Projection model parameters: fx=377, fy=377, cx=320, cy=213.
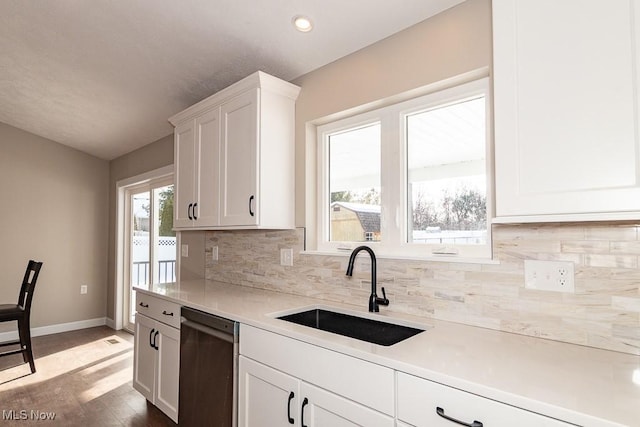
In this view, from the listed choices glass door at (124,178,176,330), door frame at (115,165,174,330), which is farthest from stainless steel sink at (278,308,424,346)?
door frame at (115,165,174,330)

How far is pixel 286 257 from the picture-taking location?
254 cm

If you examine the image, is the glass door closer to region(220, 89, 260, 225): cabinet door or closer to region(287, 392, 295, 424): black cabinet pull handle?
region(220, 89, 260, 225): cabinet door

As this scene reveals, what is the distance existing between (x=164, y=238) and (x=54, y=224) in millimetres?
1792

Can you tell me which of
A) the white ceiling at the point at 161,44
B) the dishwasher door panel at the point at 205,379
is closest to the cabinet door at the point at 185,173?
the white ceiling at the point at 161,44

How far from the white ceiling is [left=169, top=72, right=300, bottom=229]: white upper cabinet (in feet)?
0.75

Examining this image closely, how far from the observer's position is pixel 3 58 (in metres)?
2.98

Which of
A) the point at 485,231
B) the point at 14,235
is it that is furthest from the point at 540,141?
the point at 14,235

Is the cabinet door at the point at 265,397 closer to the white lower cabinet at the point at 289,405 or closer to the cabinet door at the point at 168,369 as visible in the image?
the white lower cabinet at the point at 289,405

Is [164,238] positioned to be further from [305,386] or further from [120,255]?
[305,386]

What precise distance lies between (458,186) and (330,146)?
94 centimetres

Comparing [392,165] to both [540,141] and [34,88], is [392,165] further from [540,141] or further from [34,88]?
[34,88]

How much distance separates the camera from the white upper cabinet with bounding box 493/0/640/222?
1.05m

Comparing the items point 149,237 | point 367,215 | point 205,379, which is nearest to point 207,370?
point 205,379

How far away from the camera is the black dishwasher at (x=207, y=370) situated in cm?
185
